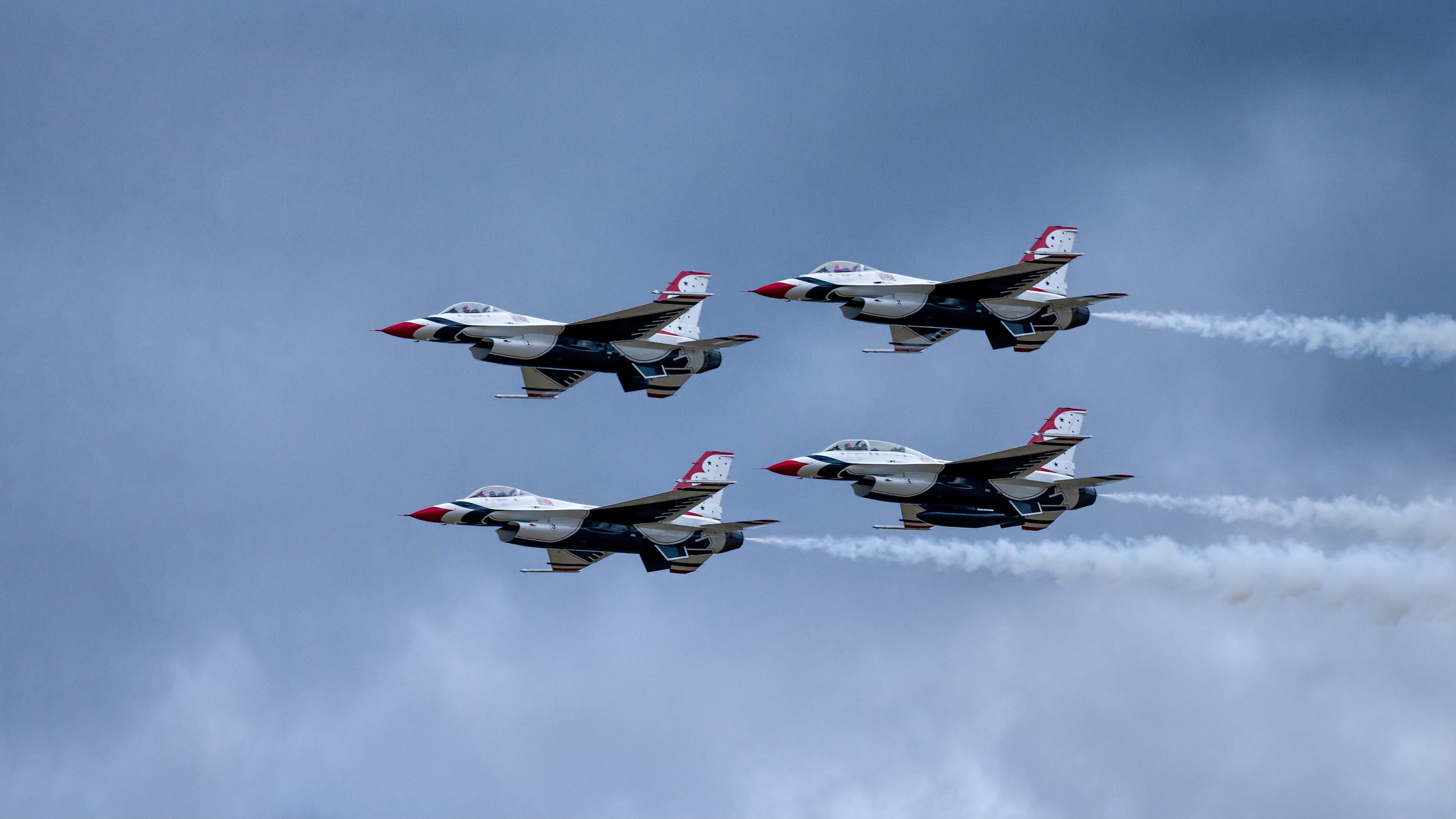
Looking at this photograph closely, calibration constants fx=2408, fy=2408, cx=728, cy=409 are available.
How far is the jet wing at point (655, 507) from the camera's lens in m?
90.1

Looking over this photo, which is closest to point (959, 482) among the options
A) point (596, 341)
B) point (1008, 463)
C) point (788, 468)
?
point (1008, 463)

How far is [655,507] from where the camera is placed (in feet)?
298

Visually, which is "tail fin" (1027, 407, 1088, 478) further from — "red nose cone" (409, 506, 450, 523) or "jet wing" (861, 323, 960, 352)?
"red nose cone" (409, 506, 450, 523)

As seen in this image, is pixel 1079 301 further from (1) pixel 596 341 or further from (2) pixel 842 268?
(1) pixel 596 341

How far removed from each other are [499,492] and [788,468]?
36.5 ft

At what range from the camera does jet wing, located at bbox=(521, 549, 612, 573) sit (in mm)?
94688

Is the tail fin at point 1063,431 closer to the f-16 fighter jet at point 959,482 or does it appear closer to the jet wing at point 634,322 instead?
the f-16 fighter jet at point 959,482

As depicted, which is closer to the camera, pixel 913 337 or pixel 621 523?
pixel 621 523

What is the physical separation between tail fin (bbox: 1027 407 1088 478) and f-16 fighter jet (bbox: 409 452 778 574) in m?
14.1

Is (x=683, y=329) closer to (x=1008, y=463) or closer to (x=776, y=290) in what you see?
(x=776, y=290)

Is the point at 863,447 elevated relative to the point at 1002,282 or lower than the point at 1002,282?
lower

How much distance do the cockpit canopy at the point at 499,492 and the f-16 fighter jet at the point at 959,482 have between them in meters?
9.80

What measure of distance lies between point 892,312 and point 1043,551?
13.9 metres

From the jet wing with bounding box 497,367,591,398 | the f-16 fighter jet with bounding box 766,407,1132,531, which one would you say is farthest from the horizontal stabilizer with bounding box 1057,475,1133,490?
the jet wing with bounding box 497,367,591,398
